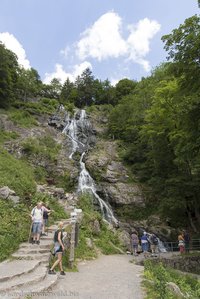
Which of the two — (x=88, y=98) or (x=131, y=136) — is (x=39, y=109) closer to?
(x=131, y=136)

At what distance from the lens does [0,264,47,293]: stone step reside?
22.4 ft

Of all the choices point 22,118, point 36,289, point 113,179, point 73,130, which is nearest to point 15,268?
point 36,289

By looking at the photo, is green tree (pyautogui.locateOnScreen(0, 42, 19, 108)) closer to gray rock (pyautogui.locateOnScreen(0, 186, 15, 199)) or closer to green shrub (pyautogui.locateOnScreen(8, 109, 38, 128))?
green shrub (pyautogui.locateOnScreen(8, 109, 38, 128))

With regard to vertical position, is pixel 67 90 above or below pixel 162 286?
above

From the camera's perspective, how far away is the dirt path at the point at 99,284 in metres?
6.95

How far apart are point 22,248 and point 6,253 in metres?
0.84

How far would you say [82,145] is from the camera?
34.6 metres

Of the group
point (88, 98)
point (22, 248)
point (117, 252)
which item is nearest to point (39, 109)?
point (88, 98)

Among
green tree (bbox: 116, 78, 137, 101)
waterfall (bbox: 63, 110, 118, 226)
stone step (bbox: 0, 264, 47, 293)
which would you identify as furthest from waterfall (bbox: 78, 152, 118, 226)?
green tree (bbox: 116, 78, 137, 101)

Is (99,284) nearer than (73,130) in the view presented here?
Yes

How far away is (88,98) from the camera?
57938 mm

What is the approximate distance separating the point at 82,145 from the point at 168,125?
1497 cm

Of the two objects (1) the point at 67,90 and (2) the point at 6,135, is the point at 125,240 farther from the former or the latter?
(1) the point at 67,90

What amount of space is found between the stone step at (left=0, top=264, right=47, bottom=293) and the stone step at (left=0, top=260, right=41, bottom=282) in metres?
0.08
